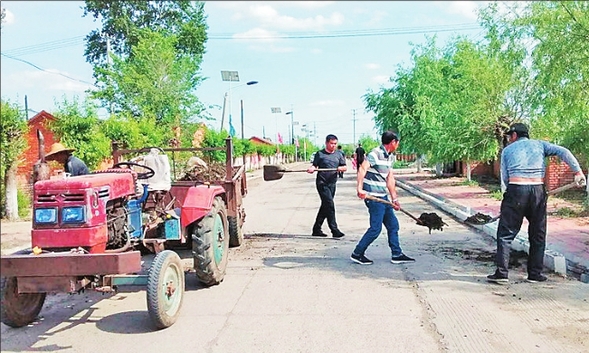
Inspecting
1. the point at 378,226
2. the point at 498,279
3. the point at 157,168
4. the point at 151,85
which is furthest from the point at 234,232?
the point at 151,85

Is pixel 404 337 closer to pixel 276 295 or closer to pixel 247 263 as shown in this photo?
pixel 276 295

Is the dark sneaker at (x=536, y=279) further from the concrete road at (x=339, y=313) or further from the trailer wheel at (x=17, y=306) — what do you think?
the trailer wheel at (x=17, y=306)

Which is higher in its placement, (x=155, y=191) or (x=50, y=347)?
(x=155, y=191)

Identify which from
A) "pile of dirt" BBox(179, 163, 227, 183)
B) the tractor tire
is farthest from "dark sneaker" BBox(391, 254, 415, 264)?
"pile of dirt" BBox(179, 163, 227, 183)

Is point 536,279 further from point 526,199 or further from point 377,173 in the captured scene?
point 377,173

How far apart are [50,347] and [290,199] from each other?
48.0ft

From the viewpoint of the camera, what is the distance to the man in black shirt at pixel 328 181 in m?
10.4

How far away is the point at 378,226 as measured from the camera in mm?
7746

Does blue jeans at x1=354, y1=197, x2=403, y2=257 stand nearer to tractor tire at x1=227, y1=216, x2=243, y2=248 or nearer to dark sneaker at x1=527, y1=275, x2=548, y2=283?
dark sneaker at x1=527, y1=275, x2=548, y2=283

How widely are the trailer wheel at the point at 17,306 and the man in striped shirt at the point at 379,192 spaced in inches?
165

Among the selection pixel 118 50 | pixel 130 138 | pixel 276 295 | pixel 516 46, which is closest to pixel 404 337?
pixel 276 295

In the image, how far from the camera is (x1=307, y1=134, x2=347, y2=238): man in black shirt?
10414 mm

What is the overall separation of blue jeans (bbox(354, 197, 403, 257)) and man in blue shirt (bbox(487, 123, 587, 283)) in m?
1.60

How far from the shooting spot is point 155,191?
669cm
